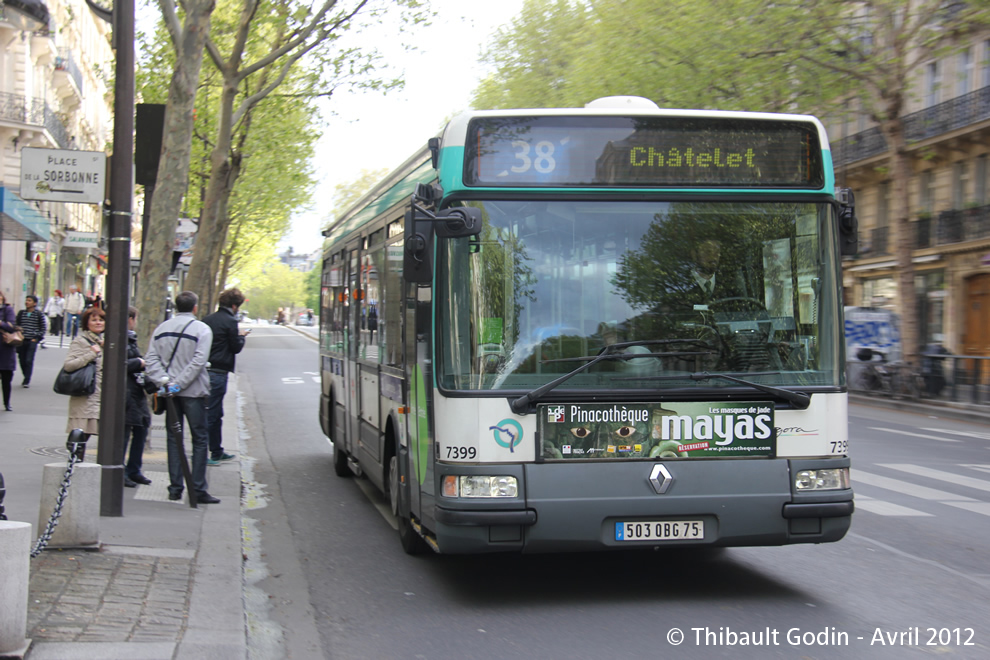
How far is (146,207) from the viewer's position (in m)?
14.1

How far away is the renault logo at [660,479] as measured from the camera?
613cm

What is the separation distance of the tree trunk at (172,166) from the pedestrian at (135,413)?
264 centimetres

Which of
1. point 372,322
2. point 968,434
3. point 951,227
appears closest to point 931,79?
point 951,227

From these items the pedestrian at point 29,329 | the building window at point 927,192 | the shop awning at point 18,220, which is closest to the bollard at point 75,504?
the pedestrian at point 29,329

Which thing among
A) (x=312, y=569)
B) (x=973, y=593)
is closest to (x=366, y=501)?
(x=312, y=569)

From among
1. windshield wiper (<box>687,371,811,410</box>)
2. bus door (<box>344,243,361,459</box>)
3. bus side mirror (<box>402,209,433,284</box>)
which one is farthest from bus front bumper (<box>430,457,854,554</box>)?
bus door (<box>344,243,361,459</box>)

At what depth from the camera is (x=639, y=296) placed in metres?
6.20

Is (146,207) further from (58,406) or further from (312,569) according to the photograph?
(312,569)

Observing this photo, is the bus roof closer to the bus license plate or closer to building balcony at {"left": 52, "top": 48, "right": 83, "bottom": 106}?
the bus license plate

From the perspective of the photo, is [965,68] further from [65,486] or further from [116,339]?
[65,486]

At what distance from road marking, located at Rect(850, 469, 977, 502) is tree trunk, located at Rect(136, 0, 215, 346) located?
782 cm

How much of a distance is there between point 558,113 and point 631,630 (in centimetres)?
286

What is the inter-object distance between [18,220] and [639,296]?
1188 inches

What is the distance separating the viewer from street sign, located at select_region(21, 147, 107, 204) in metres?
7.91
